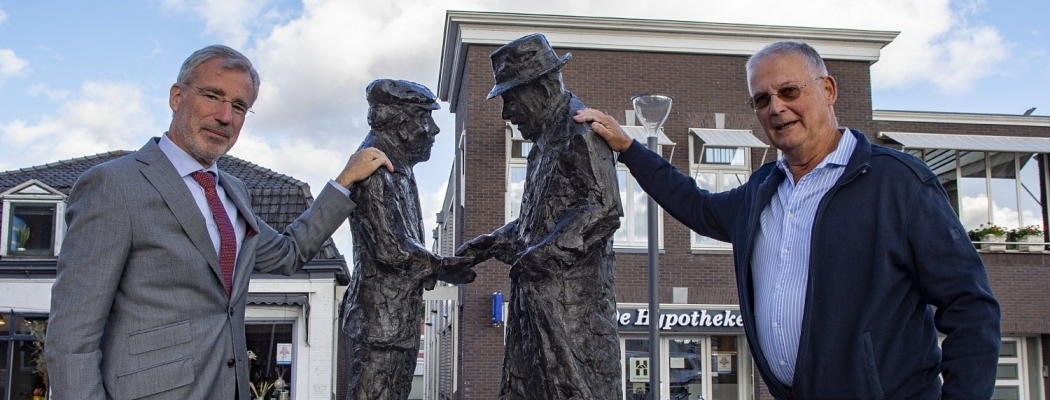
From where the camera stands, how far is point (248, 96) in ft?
10.8

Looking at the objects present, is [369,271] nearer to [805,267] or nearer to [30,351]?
[805,267]

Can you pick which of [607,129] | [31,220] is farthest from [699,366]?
[607,129]

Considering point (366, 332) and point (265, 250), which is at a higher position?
point (265, 250)

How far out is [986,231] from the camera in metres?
19.1

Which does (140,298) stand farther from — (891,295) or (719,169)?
(719,169)

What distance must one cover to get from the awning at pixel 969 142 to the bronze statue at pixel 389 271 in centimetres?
1556

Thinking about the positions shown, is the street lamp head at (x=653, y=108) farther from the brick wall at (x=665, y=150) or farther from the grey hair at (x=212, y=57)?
the brick wall at (x=665, y=150)

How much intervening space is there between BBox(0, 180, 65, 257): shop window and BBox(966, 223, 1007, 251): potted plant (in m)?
18.4

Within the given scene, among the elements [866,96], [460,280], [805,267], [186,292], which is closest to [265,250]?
[186,292]

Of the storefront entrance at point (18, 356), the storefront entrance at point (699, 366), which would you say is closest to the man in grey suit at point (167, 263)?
the storefront entrance at point (699, 366)

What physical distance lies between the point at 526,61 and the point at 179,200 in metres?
1.95

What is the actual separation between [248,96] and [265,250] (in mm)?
630

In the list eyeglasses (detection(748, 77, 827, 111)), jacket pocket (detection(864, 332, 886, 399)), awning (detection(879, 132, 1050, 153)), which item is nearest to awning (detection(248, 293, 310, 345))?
awning (detection(879, 132, 1050, 153))

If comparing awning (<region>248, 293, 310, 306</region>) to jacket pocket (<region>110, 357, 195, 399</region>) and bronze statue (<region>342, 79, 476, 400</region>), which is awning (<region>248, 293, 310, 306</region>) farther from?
jacket pocket (<region>110, 357, 195, 399</region>)
